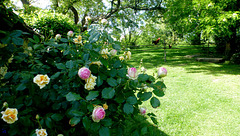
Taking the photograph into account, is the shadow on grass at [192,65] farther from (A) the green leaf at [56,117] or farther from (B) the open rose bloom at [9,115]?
(B) the open rose bloom at [9,115]

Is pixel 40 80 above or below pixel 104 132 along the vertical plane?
above

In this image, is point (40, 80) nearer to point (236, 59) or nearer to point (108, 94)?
point (108, 94)

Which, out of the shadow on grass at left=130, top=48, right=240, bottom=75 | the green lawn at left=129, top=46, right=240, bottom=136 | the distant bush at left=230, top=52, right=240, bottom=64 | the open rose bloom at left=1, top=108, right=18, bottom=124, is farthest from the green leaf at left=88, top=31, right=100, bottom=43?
the distant bush at left=230, top=52, right=240, bottom=64

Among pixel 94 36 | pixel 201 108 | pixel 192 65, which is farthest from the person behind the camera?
pixel 192 65

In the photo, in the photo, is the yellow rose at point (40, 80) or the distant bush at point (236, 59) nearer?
the yellow rose at point (40, 80)

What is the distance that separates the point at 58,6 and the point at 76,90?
13249 millimetres

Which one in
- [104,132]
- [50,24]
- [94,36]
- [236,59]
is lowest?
[236,59]

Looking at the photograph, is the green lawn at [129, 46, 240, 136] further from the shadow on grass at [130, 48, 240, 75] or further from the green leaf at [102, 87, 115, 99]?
the shadow on grass at [130, 48, 240, 75]

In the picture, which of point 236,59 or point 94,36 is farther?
point 236,59

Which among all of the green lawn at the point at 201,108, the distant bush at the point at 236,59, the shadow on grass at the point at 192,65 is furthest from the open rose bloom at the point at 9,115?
the distant bush at the point at 236,59

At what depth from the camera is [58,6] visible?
41.1ft

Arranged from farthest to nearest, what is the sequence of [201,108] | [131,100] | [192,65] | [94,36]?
[192,65] → [201,108] → [94,36] → [131,100]

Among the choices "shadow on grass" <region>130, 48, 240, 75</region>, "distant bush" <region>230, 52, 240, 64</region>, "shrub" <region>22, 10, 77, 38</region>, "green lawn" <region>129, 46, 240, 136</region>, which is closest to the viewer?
"green lawn" <region>129, 46, 240, 136</region>

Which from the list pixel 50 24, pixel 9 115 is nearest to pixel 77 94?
pixel 9 115
